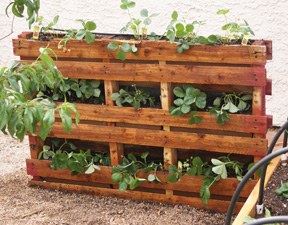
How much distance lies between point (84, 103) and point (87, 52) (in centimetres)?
36

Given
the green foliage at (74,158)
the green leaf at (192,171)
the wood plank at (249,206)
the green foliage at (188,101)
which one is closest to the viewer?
the wood plank at (249,206)

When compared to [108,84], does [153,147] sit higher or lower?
lower

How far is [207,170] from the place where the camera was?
2670mm

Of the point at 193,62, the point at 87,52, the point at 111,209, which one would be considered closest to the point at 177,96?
the point at 193,62

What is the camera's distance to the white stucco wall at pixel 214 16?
3.54 metres

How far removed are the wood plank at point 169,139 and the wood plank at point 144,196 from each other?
36 centimetres

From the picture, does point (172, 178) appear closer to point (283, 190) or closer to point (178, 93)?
point (178, 93)

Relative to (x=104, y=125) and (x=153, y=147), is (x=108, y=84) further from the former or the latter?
(x=153, y=147)

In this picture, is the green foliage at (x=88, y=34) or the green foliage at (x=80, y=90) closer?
the green foliage at (x=88, y=34)

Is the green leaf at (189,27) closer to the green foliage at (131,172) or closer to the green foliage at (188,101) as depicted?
the green foliage at (188,101)

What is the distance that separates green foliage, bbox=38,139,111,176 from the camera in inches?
113

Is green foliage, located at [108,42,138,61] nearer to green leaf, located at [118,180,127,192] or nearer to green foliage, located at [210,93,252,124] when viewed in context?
green foliage, located at [210,93,252,124]

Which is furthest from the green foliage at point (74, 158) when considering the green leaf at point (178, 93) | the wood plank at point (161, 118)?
the green leaf at point (178, 93)

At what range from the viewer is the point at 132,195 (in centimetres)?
290
